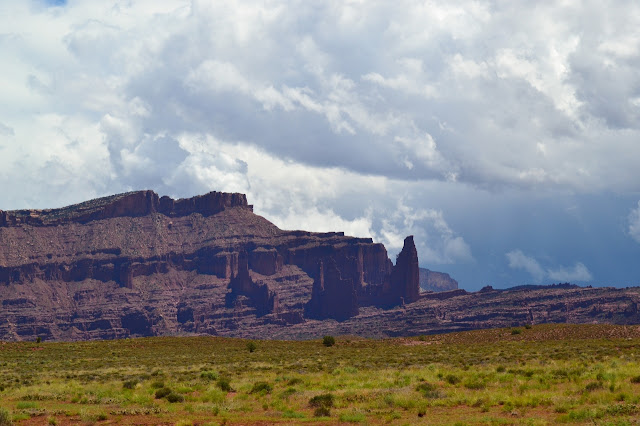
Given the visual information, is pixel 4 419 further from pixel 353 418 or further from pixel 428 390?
pixel 428 390

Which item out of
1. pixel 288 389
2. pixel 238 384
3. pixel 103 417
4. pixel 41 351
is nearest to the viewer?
pixel 103 417

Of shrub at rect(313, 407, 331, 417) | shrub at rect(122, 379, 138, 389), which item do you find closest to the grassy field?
shrub at rect(313, 407, 331, 417)

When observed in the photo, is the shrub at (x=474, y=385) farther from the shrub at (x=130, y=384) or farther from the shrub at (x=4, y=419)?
the shrub at (x=4, y=419)

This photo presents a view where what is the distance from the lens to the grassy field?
105 ft

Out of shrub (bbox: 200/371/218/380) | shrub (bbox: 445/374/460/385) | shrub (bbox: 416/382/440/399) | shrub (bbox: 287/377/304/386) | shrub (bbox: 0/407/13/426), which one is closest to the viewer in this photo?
shrub (bbox: 0/407/13/426)

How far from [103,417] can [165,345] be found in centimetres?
5345

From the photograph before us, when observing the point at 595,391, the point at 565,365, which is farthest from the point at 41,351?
the point at 595,391

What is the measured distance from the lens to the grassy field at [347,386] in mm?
32156

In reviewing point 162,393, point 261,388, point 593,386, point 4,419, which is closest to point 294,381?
point 261,388

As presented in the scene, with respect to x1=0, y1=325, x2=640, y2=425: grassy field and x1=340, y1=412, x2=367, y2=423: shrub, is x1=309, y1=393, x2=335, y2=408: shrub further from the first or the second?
x1=340, y1=412, x2=367, y2=423: shrub

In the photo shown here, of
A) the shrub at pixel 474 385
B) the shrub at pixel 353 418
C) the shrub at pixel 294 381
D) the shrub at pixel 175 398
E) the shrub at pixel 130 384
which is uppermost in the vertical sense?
the shrub at pixel 474 385

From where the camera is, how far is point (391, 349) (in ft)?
232

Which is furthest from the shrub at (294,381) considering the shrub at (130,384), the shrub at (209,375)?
the shrub at (130,384)

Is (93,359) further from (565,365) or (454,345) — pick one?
(565,365)
